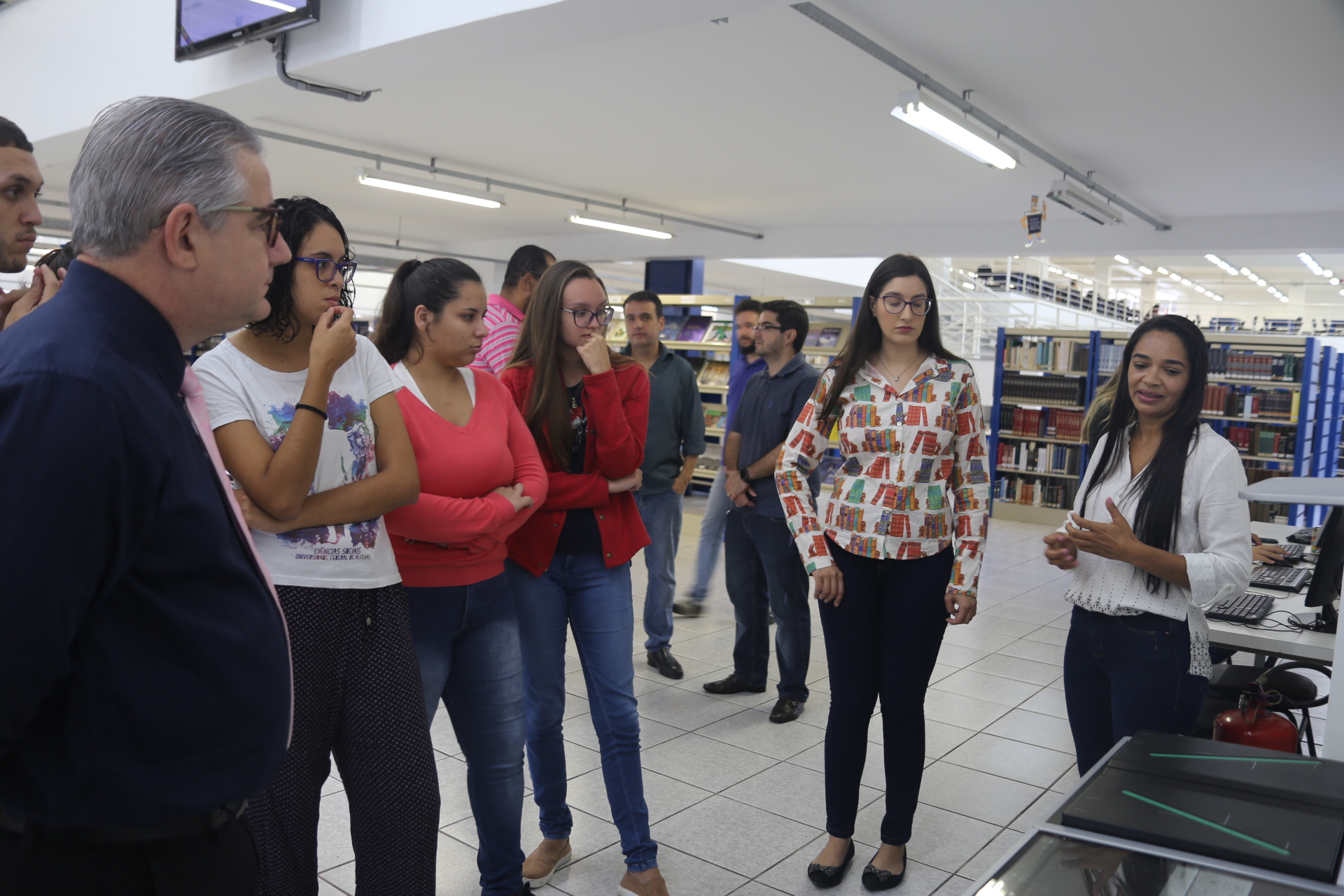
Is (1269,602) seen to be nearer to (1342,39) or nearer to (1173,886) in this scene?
(1173,886)

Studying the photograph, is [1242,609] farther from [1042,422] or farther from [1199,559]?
[1042,422]

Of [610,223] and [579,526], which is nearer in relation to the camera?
[579,526]

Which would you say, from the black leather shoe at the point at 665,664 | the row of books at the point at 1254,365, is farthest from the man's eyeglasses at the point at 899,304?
the row of books at the point at 1254,365

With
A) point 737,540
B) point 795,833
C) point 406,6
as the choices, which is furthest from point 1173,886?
point 406,6

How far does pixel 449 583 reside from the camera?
1835 millimetres

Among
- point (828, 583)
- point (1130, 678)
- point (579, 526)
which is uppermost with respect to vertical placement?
point (579, 526)

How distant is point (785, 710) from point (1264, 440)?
7.06 m

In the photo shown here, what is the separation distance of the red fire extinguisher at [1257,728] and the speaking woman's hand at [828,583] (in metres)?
1.18

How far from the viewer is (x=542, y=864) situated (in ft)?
7.61

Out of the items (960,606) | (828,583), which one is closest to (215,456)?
(828,583)

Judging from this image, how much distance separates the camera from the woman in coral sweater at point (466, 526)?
183 centimetres

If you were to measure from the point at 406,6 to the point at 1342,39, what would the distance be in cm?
480

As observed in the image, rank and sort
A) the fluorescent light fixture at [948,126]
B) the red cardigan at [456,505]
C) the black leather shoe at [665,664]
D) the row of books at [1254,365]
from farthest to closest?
the row of books at [1254,365] → the fluorescent light fixture at [948,126] → the black leather shoe at [665,664] → the red cardigan at [456,505]

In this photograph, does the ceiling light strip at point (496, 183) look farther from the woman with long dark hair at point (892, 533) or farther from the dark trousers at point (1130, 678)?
the dark trousers at point (1130, 678)
